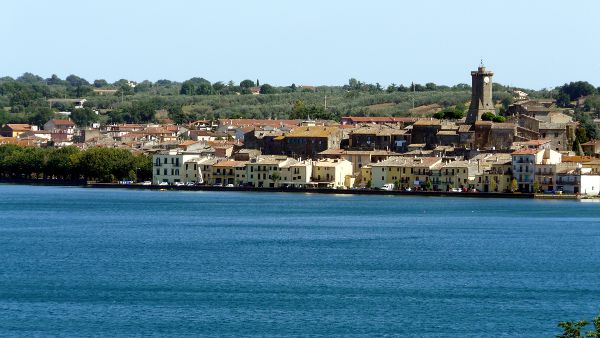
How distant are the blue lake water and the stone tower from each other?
797 inches

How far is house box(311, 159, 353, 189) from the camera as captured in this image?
68.9 metres

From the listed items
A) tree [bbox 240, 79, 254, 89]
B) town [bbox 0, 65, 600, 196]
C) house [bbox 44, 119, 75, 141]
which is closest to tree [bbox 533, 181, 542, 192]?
town [bbox 0, 65, 600, 196]

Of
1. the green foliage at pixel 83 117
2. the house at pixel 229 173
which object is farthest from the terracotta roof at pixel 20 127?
the house at pixel 229 173

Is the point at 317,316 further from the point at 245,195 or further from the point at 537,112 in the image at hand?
the point at 537,112

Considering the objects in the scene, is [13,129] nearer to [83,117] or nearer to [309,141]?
[83,117]

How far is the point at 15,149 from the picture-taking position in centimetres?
8669

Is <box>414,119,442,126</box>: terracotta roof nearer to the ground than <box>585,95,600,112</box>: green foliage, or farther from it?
nearer to the ground

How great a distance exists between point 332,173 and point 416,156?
3842mm

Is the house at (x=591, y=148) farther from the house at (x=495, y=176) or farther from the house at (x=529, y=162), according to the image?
the house at (x=529, y=162)

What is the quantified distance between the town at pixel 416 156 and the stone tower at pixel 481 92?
0.16ft

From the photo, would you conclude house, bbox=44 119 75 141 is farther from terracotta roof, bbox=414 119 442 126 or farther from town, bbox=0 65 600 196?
terracotta roof, bbox=414 119 442 126

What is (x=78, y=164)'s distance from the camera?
7762cm

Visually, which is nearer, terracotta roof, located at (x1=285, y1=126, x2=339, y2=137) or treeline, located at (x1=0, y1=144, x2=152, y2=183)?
terracotta roof, located at (x1=285, y1=126, x2=339, y2=137)

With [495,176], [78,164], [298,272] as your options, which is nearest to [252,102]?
[78,164]
